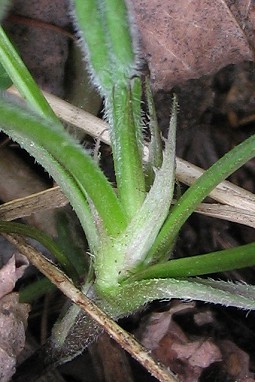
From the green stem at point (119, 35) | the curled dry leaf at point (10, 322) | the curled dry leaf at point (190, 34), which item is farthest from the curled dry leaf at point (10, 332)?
the curled dry leaf at point (190, 34)

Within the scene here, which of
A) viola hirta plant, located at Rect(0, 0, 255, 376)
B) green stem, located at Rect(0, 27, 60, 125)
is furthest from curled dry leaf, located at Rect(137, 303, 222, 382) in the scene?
green stem, located at Rect(0, 27, 60, 125)

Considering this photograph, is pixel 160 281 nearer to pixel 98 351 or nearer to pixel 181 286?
pixel 181 286

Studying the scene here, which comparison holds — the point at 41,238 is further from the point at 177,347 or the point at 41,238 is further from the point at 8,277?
the point at 177,347

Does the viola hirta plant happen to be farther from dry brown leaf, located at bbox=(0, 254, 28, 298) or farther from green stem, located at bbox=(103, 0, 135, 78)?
dry brown leaf, located at bbox=(0, 254, 28, 298)

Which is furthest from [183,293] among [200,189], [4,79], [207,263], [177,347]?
[4,79]

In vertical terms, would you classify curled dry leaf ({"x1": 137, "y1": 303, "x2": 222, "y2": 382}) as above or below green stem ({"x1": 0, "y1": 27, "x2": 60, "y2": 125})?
below
